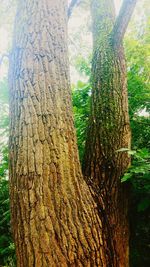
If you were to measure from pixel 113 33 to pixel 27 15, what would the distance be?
1.02 meters

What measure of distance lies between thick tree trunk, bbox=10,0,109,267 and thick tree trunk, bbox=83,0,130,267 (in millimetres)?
212

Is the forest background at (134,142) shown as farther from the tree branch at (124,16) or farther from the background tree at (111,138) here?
the tree branch at (124,16)

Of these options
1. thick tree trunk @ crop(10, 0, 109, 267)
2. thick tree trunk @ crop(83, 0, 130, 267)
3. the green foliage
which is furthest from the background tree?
the green foliage

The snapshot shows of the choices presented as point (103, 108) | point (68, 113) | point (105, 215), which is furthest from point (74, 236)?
point (103, 108)

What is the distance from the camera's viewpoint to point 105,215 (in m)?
2.31

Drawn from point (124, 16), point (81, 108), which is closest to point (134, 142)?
point (81, 108)

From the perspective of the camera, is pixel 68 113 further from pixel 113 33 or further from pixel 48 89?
pixel 113 33

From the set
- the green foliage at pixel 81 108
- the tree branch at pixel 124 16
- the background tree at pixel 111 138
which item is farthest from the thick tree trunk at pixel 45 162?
the green foliage at pixel 81 108

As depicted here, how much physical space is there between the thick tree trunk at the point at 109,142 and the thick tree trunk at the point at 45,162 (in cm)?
21

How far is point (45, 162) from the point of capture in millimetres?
2055

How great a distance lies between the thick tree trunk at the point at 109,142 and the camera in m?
2.36

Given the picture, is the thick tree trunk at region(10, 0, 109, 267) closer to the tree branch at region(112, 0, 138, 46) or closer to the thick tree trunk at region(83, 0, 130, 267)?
the thick tree trunk at region(83, 0, 130, 267)

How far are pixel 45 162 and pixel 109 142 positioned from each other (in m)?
0.85

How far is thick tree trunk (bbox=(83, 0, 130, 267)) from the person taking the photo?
7.73 feet
